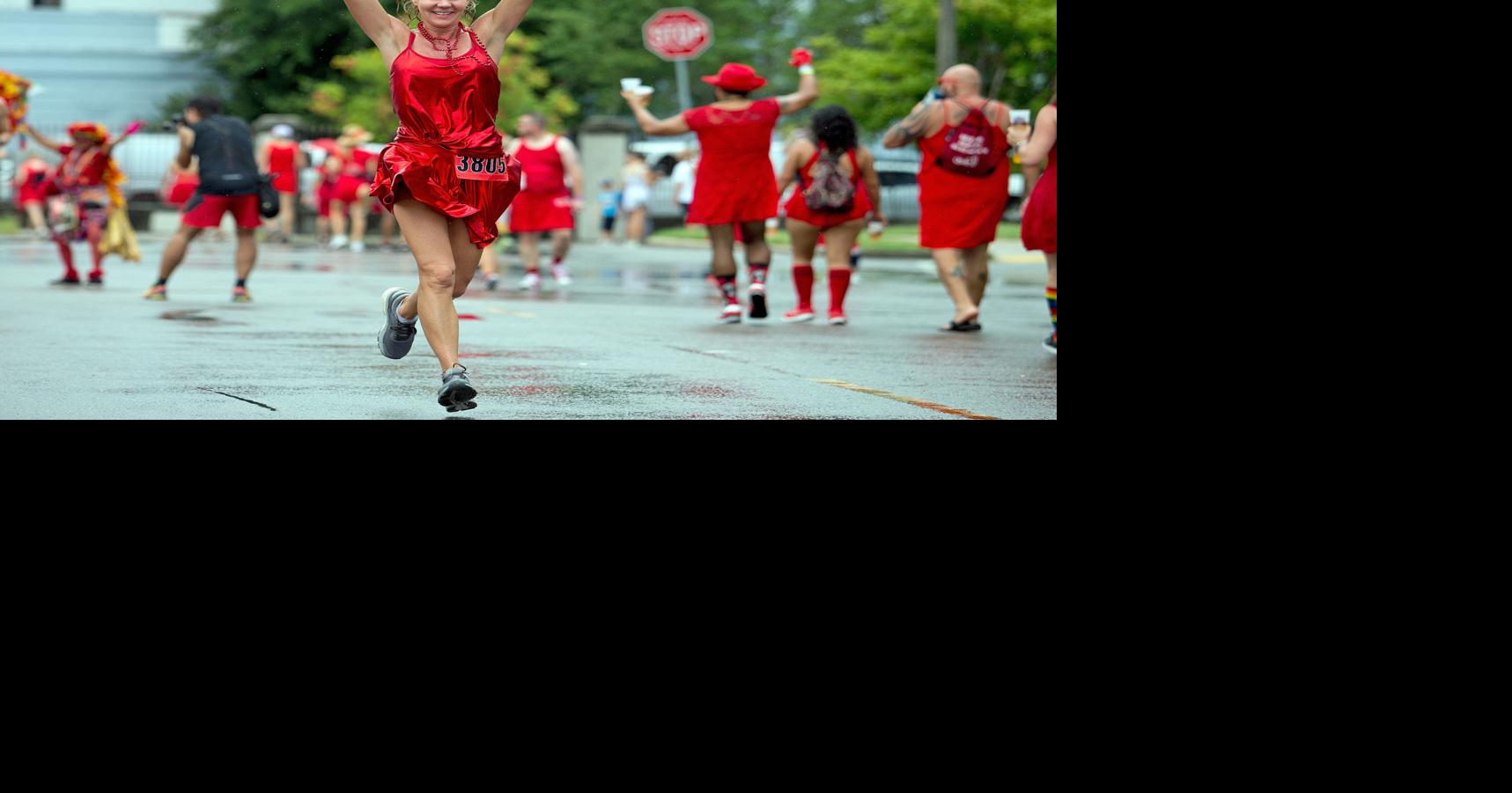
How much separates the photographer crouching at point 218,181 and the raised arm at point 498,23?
7.08 m

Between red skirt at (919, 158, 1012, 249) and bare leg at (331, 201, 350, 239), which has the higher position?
red skirt at (919, 158, 1012, 249)

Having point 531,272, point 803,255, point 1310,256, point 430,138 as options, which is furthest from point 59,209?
point 1310,256

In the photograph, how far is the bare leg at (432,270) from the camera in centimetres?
728

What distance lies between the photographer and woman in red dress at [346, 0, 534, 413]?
711cm

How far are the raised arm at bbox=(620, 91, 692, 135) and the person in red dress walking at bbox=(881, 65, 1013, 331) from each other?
4.31 ft

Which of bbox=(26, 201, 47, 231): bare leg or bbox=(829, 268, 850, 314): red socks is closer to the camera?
bbox=(829, 268, 850, 314): red socks

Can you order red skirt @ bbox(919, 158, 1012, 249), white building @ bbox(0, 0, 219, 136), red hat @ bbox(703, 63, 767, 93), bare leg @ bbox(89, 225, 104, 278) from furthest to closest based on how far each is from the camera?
1. white building @ bbox(0, 0, 219, 136)
2. bare leg @ bbox(89, 225, 104, 278)
3. red hat @ bbox(703, 63, 767, 93)
4. red skirt @ bbox(919, 158, 1012, 249)

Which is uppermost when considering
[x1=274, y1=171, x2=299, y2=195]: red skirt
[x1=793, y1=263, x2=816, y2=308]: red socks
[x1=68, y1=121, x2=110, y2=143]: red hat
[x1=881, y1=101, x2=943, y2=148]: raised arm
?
[x1=68, y1=121, x2=110, y2=143]: red hat

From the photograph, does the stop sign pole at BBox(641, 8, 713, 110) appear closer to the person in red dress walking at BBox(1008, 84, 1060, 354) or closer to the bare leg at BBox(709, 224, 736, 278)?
the bare leg at BBox(709, 224, 736, 278)

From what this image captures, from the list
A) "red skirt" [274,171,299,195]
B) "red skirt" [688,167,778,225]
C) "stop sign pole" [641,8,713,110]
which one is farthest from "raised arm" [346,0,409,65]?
"stop sign pole" [641,8,713,110]

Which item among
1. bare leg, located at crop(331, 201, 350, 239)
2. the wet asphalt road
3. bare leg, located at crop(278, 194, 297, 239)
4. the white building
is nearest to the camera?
the wet asphalt road

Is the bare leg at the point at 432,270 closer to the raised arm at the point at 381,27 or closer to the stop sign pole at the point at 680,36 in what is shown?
the raised arm at the point at 381,27

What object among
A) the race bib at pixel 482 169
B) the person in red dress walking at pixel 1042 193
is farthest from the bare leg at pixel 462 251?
the person in red dress walking at pixel 1042 193

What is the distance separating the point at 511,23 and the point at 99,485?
2.79 metres
